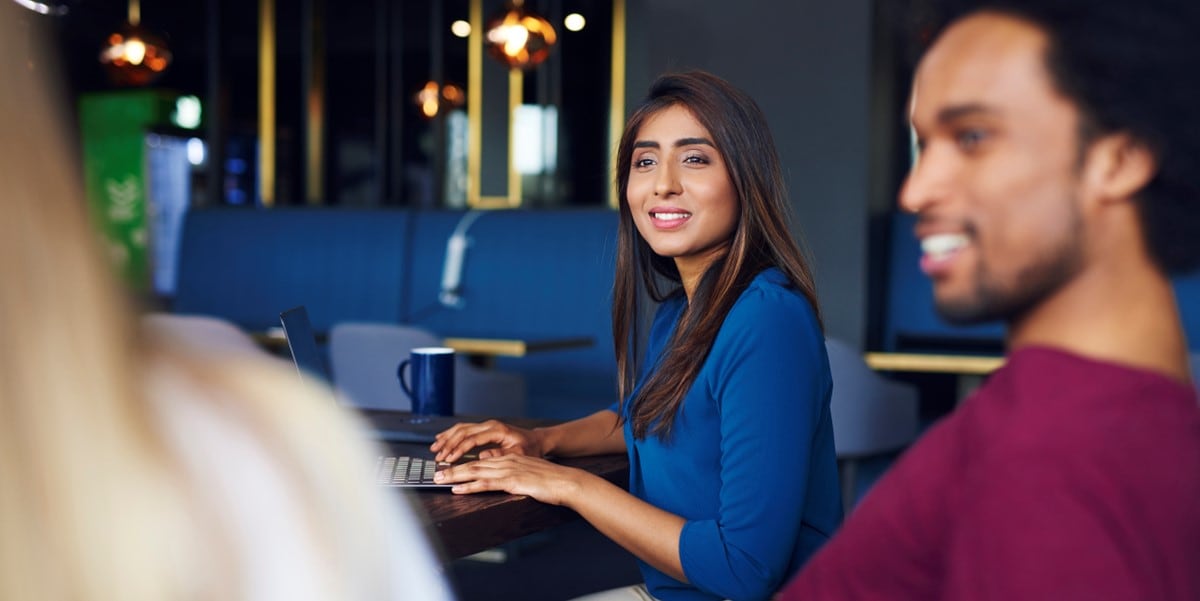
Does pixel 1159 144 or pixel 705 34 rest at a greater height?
pixel 705 34

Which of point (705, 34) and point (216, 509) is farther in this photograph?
A: point (705, 34)

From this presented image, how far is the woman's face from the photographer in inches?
65.5

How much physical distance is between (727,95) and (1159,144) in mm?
1130

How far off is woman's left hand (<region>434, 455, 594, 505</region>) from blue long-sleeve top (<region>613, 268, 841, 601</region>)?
140 mm

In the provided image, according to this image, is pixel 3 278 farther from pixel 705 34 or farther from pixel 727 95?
pixel 705 34

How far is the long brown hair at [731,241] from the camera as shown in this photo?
5.07ft

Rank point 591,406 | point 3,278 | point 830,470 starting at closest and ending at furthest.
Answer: point 3,278
point 830,470
point 591,406

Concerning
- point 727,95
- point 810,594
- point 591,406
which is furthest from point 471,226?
point 810,594

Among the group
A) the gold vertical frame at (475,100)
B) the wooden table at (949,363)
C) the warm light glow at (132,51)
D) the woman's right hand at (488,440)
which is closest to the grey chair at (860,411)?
the wooden table at (949,363)

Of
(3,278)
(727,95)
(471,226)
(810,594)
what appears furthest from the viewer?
(471,226)

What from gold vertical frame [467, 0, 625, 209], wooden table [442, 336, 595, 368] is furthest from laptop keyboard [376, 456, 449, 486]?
gold vertical frame [467, 0, 625, 209]

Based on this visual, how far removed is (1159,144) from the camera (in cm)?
55

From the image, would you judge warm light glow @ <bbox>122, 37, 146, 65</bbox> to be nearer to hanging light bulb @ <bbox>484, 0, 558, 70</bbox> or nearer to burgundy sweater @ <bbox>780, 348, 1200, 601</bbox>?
hanging light bulb @ <bbox>484, 0, 558, 70</bbox>

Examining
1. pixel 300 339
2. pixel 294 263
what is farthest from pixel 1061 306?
pixel 294 263
